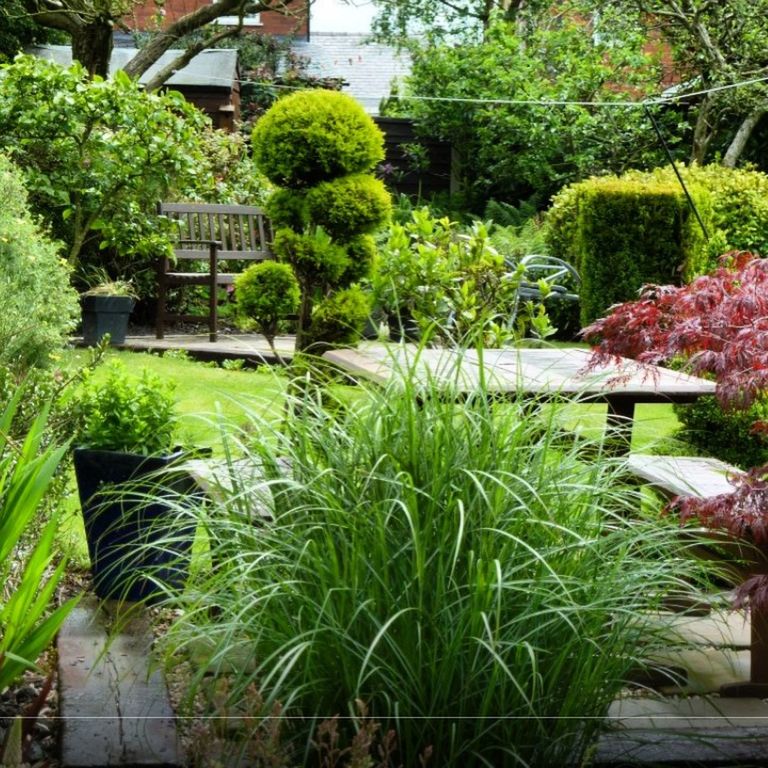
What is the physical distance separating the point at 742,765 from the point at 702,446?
156 inches

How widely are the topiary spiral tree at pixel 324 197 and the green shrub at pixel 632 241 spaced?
13.1 ft

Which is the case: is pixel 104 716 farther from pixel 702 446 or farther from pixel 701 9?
pixel 701 9

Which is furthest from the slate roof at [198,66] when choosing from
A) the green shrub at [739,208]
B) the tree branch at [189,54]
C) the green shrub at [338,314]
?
the green shrub at [338,314]

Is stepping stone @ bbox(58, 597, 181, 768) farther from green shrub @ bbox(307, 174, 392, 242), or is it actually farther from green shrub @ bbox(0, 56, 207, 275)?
green shrub @ bbox(0, 56, 207, 275)

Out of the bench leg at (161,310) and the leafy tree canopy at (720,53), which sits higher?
the leafy tree canopy at (720,53)

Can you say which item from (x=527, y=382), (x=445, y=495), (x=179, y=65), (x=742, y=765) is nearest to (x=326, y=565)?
(x=445, y=495)

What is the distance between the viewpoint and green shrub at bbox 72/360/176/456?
12.3ft

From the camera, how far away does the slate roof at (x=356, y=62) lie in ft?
73.5

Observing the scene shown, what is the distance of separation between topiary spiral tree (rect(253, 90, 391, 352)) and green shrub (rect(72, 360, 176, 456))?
273 cm

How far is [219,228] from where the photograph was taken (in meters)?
10.8

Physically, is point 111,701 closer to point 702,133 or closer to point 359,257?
point 359,257

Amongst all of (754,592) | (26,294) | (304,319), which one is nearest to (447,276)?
(304,319)

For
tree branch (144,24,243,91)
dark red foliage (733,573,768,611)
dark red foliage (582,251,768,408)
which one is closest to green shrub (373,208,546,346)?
dark red foliage (582,251,768,408)

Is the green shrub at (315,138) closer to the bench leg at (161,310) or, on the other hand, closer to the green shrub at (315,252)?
the green shrub at (315,252)
